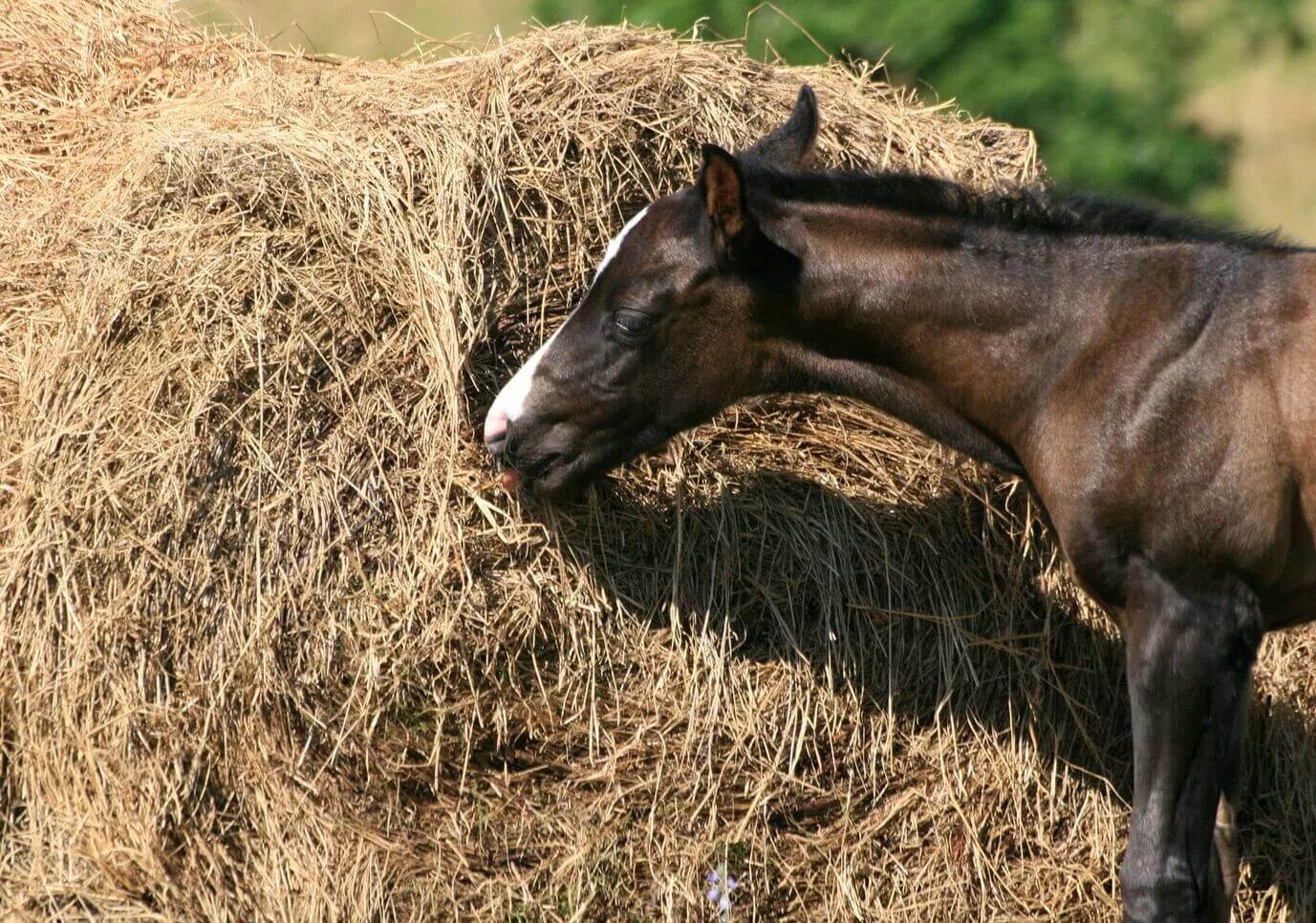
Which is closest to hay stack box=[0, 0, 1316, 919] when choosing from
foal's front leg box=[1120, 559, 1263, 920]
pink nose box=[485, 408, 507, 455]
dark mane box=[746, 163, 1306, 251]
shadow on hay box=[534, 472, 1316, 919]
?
shadow on hay box=[534, 472, 1316, 919]

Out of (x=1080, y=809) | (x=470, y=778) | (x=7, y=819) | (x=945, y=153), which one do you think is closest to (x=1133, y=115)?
(x=945, y=153)

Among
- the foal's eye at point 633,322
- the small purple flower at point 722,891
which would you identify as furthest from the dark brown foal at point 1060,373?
the small purple flower at point 722,891

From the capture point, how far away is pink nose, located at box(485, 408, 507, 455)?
158 inches

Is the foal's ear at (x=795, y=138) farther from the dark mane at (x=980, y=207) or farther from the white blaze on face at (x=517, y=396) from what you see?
the white blaze on face at (x=517, y=396)

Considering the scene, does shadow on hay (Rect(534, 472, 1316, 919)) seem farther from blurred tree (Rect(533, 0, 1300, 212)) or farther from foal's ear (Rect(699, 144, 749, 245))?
blurred tree (Rect(533, 0, 1300, 212))

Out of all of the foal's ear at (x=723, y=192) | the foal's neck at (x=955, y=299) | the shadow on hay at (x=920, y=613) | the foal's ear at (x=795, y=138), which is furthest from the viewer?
the shadow on hay at (x=920, y=613)

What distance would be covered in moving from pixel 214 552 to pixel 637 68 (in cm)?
201

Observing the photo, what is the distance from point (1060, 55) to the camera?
40.3ft

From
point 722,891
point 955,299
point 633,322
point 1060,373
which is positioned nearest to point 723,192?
point 633,322

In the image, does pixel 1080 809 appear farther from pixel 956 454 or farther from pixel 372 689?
pixel 372 689

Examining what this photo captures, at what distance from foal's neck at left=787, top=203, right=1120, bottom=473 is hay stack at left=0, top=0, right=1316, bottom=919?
2.02 feet

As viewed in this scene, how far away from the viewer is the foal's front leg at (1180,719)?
12.3 feet

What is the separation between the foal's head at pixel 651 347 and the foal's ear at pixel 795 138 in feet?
0.28

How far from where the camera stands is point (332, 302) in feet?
14.0
